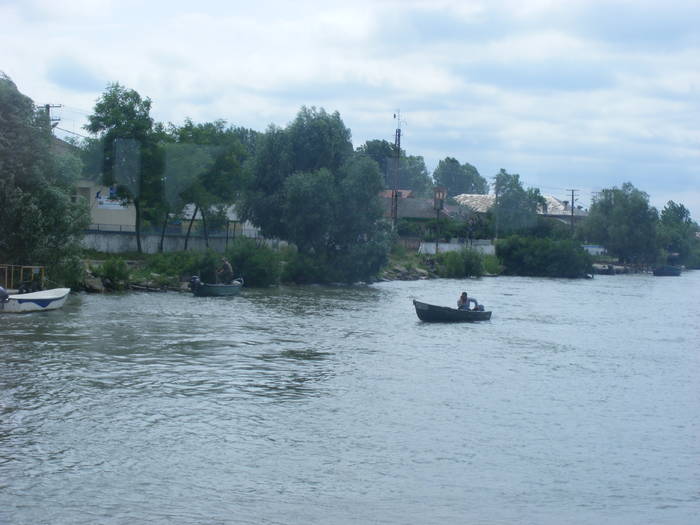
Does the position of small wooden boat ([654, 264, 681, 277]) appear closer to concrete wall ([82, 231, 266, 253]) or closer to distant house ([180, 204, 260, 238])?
distant house ([180, 204, 260, 238])

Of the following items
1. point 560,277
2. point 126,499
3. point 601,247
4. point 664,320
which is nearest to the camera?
point 126,499

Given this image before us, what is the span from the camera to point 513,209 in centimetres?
11944

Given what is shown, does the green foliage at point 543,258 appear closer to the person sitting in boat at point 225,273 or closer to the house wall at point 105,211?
the house wall at point 105,211

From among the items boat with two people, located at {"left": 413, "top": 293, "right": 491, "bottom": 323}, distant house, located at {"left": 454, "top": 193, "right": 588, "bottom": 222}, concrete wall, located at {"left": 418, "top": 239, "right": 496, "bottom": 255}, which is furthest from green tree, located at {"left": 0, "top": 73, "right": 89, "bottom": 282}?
distant house, located at {"left": 454, "top": 193, "right": 588, "bottom": 222}

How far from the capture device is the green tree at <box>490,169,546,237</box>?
382 feet

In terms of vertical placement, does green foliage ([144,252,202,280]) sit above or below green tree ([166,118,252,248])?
below

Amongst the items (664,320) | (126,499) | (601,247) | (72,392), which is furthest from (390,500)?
(601,247)

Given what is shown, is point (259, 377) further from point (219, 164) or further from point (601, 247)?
point (601, 247)

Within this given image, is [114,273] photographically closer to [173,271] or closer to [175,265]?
[173,271]

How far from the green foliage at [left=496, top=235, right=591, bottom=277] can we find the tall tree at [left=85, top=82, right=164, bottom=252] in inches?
1997

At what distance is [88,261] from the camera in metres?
49.5

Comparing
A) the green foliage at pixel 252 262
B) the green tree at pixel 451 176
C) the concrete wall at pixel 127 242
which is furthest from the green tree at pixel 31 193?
the green tree at pixel 451 176

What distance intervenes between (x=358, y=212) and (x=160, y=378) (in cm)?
3978

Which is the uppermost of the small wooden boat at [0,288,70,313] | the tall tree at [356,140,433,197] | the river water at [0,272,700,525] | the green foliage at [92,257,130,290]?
the tall tree at [356,140,433,197]
